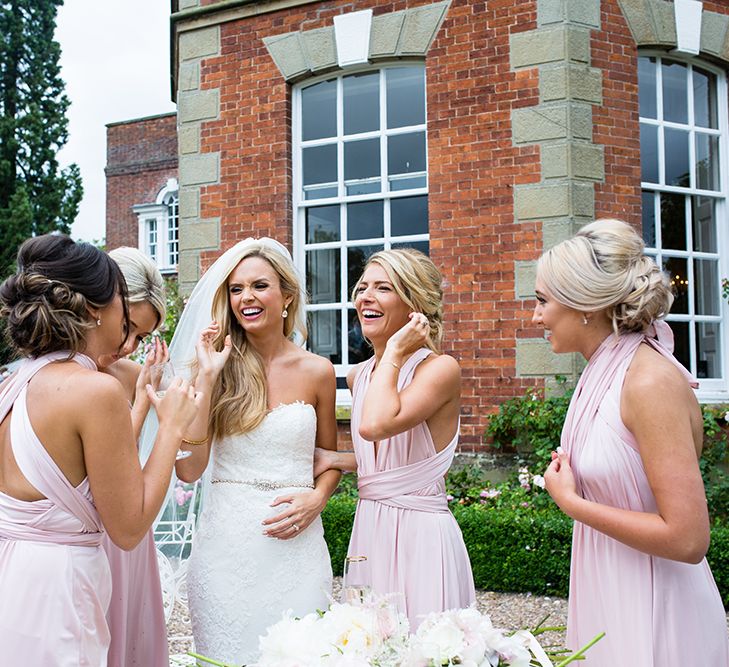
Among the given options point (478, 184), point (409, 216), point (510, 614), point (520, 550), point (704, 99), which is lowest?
point (510, 614)

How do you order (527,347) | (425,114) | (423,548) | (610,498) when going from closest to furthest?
(610,498) < (423,548) < (527,347) < (425,114)

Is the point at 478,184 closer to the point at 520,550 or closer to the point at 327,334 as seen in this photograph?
the point at 327,334

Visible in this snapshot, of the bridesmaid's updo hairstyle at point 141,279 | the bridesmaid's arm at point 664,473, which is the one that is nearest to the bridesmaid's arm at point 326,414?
the bridesmaid's updo hairstyle at point 141,279

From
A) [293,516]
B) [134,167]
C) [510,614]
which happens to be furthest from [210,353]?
[134,167]

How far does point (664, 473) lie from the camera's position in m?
1.93

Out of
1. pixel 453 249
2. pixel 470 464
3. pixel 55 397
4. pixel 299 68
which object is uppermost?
pixel 299 68

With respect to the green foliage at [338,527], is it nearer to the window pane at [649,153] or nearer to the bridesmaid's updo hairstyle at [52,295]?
the window pane at [649,153]

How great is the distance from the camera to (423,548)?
9.51ft

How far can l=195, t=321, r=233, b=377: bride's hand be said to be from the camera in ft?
9.53

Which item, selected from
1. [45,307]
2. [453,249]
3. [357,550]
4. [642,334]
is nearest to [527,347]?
[453,249]

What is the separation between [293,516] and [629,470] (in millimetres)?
1343

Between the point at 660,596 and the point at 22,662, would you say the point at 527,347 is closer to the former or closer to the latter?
the point at 660,596

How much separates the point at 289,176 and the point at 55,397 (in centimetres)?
659

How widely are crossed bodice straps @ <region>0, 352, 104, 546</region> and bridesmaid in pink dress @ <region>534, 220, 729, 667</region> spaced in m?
1.32
